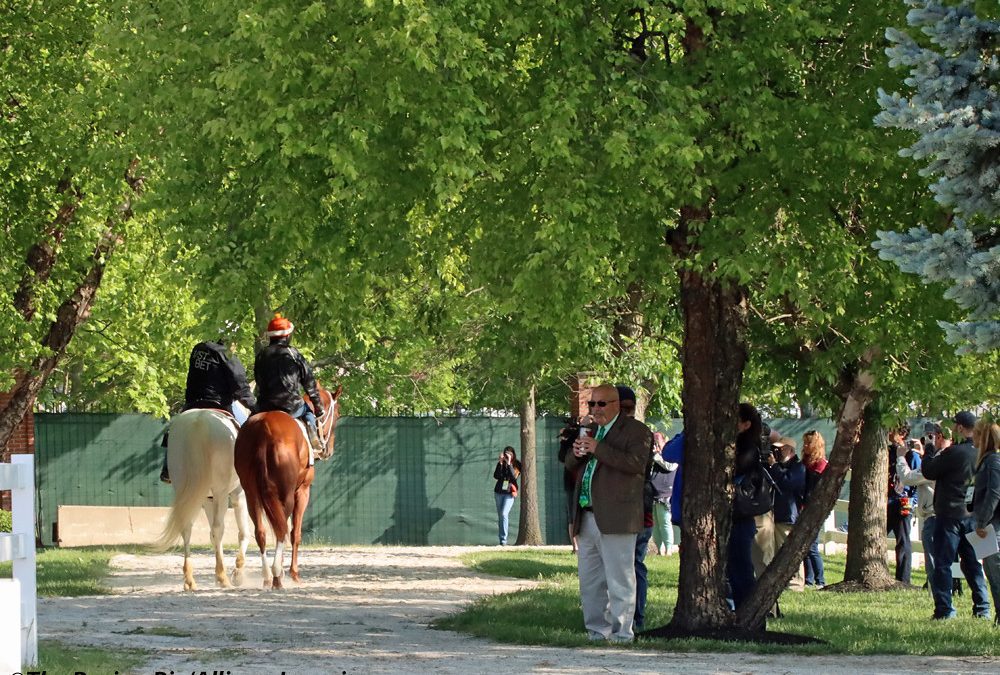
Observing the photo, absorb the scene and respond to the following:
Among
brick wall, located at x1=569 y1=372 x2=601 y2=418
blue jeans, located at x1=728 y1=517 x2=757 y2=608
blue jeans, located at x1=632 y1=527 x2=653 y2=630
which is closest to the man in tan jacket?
blue jeans, located at x1=632 y1=527 x2=653 y2=630

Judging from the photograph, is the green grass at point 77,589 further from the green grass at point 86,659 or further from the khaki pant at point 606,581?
the khaki pant at point 606,581

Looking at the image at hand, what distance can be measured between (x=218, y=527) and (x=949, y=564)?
790 centimetres

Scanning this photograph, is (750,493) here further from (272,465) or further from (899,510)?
(899,510)

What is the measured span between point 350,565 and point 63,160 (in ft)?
21.9

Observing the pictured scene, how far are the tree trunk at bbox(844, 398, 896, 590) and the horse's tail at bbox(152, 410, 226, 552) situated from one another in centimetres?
819

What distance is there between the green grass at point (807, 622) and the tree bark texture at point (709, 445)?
70cm

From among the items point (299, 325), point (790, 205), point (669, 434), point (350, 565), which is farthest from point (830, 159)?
point (669, 434)

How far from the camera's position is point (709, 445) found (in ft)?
44.3

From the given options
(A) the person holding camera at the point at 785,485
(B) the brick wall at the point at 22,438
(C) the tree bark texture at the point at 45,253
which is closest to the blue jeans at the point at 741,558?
(A) the person holding camera at the point at 785,485

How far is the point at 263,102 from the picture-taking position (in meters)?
12.5

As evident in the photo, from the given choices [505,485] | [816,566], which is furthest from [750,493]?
[505,485]

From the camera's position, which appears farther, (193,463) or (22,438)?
(22,438)

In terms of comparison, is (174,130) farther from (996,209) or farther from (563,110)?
(996,209)

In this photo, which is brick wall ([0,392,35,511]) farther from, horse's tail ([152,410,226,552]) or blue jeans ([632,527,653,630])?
blue jeans ([632,527,653,630])
